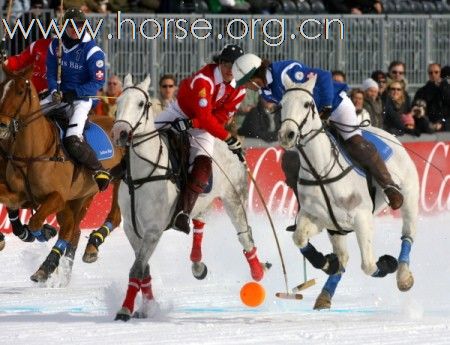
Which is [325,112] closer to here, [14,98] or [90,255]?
[14,98]

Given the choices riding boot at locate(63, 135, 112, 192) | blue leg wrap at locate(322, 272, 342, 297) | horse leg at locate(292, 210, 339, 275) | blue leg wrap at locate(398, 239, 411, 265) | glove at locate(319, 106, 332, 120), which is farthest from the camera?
riding boot at locate(63, 135, 112, 192)

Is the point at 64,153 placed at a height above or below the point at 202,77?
below

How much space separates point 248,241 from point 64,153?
2.01m

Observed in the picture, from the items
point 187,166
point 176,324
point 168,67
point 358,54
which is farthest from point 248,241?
point 358,54

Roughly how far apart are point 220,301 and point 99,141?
2490 millimetres

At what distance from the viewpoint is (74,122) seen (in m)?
15.4

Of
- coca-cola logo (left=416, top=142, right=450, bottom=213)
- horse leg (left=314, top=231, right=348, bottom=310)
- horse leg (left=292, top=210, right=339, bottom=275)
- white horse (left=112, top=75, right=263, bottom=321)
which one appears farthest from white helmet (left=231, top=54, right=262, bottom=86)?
coca-cola logo (left=416, top=142, right=450, bottom=213)

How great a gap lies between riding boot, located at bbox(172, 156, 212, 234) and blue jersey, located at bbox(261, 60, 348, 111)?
0.93 metres

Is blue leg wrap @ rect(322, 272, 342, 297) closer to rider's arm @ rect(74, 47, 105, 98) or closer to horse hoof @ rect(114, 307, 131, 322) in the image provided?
horse hoof @ rect(114, 307, 131, 322)

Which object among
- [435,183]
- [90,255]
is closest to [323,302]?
[90,255]

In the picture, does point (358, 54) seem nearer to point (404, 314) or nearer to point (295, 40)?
point (295, 40)

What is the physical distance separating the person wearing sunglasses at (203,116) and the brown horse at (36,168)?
1.36 metres

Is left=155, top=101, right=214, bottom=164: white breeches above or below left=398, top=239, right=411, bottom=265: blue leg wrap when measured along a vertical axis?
above

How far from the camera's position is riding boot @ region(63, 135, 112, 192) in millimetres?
15367
